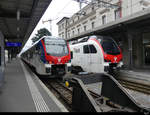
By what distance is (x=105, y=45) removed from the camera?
9672 millimetres

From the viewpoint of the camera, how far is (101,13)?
71.0ft

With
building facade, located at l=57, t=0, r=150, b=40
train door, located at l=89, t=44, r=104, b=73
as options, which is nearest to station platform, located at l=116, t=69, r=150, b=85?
train door, located at l=89, t=44, r=104, b=73

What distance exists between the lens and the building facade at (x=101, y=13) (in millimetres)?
15808

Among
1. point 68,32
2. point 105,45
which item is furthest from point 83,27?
point 105,45

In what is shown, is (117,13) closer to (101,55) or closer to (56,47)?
(101,55)

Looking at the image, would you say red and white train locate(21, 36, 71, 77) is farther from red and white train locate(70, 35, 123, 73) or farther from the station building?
the station building

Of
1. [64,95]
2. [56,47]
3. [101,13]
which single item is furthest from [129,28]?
[101,13]

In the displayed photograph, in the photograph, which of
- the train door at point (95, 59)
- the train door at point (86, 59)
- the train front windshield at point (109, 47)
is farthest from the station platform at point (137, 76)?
the train door at point (86, 59)

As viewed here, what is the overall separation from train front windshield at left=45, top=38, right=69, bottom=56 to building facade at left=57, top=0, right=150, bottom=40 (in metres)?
6.37

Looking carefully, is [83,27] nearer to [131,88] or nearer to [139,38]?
[139,38]

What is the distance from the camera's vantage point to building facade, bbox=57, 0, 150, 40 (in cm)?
1581

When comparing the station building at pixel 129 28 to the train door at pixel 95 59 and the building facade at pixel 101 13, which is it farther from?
the train door at pixel 95 59

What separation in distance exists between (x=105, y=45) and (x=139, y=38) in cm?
693

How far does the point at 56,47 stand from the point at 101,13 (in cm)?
1506
